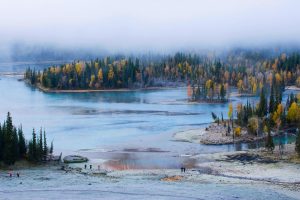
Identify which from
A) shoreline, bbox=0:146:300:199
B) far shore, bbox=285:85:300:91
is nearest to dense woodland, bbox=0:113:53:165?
shoreline, bbox=0:146:300:199

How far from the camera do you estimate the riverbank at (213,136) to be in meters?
82.6

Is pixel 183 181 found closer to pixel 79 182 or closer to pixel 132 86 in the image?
pixel 79 182

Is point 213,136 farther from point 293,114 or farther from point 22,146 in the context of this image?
point 22,146

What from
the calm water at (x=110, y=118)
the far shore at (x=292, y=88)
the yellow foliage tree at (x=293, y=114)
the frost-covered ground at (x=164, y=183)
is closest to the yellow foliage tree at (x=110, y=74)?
the calm water at (x=110, y=118)

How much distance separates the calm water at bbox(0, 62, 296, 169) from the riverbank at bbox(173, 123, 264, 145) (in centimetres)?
222

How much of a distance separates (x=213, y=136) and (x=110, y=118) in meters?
31.2

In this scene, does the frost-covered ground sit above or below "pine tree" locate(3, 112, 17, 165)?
below

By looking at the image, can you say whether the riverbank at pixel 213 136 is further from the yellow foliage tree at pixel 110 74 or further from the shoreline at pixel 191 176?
the yellow foliage tree at pixel 110 74

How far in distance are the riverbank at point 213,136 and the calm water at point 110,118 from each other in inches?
87.5

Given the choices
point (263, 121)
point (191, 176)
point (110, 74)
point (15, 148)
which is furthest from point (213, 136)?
point (110, 74)

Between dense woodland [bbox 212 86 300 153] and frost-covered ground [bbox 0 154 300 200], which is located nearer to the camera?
frost-covered ground [bbox 0 154 300 200]

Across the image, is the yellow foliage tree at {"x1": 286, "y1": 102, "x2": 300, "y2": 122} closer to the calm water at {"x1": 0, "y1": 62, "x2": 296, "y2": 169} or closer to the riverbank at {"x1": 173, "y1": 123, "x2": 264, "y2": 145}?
the riverbank at {"x1": 173, "y1": 123, "x2": 264, "y2": 145}

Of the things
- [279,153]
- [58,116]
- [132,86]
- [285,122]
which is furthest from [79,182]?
[132,86]

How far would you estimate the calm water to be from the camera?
8162 centimetres
